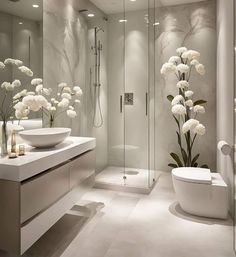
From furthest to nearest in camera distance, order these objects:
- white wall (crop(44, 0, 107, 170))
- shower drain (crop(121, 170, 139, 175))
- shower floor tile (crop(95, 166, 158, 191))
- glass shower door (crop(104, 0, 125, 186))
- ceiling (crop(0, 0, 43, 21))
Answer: glass shower door (crop(104, 0, 125, 186))
shower drain (crop(121, 170, 139, 175))
shower floor tile (crop(95, 166, 158, 191))
white wall (crop(44, 0, 107, 170))
ceiling (crop(0, 0, 43, 21))

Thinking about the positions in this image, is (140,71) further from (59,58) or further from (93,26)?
(59,58)

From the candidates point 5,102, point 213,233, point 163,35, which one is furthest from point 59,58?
point 213,233

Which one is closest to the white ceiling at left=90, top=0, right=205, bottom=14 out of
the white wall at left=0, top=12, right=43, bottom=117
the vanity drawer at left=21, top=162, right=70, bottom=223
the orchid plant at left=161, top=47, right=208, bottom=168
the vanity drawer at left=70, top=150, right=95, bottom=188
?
the orchid plant at left=161, top=47, right=208, bottom=168

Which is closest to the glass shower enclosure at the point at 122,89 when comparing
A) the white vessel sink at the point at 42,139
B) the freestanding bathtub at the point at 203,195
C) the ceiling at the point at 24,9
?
the freestanding bathtub at the point at 203,195

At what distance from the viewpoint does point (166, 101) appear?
13.0ft

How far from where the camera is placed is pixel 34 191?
1.61 meters

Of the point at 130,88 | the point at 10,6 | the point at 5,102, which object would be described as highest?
the point at 10,6

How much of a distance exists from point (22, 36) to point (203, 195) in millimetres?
2330

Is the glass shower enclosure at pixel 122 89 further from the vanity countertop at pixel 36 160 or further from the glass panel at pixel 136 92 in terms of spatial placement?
the vanity countertop at pixel 36 160

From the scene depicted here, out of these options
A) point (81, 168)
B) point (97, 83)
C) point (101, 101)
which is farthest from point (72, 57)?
point (81, 168)

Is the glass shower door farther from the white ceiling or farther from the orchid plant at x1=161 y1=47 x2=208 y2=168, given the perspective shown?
the orchid plant at x1=161 y1=47 x2=208 y2=168

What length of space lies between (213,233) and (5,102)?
7.20ft

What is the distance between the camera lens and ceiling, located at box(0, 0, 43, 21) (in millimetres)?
2080

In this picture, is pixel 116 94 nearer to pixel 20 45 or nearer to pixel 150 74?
pixel 150 74
